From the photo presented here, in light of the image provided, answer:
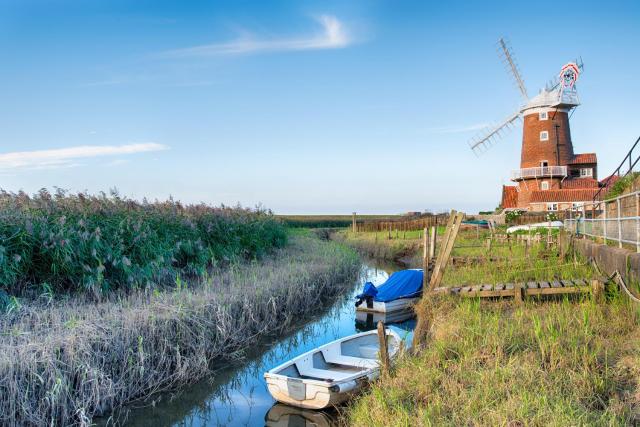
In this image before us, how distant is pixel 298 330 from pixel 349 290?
665 cm

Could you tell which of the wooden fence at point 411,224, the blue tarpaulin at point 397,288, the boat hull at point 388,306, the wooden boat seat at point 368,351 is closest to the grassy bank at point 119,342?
the wooden boat seat at point 368,351

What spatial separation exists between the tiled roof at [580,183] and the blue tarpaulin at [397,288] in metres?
31.9

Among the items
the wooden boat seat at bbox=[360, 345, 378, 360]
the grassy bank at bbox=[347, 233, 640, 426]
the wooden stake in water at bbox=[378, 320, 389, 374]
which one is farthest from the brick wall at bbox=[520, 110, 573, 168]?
the wooden stake in water at bbox=[378, 320, 389, 374]

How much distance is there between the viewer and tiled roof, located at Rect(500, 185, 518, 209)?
158ft

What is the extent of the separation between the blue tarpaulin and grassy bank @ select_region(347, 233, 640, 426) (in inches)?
241

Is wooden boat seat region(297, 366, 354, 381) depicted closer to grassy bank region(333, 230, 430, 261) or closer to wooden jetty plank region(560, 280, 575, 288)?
wooden jetty plank region(560, 280, 575, 288)

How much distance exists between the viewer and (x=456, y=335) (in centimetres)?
747

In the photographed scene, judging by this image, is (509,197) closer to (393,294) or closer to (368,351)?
(393,294)

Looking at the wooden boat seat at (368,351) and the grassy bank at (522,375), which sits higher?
the grassy bank at (522,375)

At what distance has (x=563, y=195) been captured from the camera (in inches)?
1622

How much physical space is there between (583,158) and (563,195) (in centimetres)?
514

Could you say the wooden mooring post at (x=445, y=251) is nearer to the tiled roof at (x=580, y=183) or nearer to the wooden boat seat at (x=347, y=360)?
the wooden boat seat at (x=347, y=360)

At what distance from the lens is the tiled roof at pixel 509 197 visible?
48.2 m

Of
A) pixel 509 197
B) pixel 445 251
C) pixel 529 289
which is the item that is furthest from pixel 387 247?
pixel 509 197
